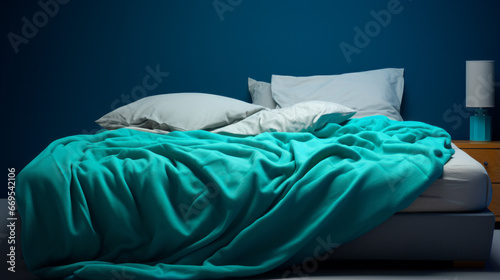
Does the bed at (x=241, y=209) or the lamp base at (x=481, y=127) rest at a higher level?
the bed at (x=241, y=209)

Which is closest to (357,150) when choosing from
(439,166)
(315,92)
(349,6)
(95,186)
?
(439,166)

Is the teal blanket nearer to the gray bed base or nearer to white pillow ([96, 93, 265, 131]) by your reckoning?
the gray bed base

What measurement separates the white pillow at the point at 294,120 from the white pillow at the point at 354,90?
0.65m

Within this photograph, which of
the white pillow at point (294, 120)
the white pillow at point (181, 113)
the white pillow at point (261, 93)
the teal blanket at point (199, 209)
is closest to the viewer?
the teal blanket at point (199, 209)

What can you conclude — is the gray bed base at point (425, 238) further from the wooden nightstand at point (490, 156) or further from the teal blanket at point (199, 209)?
the wooden nightstand at point (490, 156)

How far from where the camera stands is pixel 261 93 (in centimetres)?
394

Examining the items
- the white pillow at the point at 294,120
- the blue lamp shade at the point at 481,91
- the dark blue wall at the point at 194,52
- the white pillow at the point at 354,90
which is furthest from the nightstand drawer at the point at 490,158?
the white pillow at the point at 294,120

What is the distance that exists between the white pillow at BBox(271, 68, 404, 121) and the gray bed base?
4.68 ft

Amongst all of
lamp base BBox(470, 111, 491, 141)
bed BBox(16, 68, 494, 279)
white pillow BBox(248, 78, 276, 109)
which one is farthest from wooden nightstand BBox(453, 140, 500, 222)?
white pillow BBox(248, 78, 276, 109)

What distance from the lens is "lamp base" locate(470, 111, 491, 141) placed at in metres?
3.65

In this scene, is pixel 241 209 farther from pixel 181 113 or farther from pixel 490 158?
pixel 490 158

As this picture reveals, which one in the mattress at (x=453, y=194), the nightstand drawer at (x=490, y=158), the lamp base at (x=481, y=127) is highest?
the mattress at (x=453, y=194)

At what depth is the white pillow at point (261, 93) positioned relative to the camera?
12.8ft

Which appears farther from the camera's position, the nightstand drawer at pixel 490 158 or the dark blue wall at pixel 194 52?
the dark blue wall at pixel 194 52
